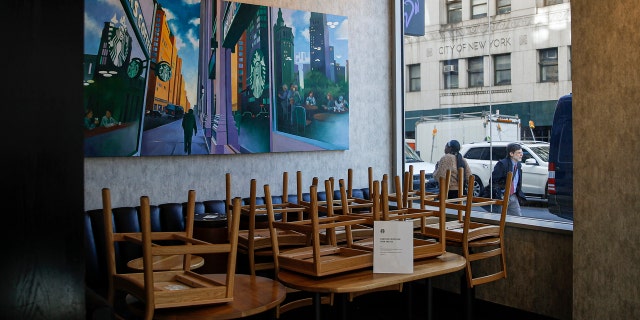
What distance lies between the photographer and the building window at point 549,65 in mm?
4555

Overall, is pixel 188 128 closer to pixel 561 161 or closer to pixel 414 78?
pixel 414 78

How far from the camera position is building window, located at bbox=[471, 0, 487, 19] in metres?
5.10

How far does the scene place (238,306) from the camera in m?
2.36

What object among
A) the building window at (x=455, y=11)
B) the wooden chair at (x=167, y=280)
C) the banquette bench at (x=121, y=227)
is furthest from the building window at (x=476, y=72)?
the wooden chair at (x=167, y=280)

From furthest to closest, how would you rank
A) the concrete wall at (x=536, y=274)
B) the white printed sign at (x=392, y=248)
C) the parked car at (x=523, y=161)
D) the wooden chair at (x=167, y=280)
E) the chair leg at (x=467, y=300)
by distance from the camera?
the parked car at (x=523, y=161)
the concrete wall at (x=536, y=274)
the chair leg at (x=467, y=300)
the white printed sign at (x=392, y=248)
the wooden chair at (x=167, y=280)

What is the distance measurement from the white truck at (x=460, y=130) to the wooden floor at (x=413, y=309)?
1.27 metres

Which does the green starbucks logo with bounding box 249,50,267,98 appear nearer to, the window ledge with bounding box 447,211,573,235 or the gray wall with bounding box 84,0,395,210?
the gray wall with bounding box 84,0,395,210

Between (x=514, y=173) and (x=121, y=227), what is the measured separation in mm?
2930

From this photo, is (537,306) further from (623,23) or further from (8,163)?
(8,163)

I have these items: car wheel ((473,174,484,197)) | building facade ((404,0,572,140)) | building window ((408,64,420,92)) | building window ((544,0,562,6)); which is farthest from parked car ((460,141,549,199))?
building window ((544,0,562,6))

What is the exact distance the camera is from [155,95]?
4.47m

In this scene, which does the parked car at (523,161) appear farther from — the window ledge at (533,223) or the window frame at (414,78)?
the window frame at (414,78)

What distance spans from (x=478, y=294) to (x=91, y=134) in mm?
3010

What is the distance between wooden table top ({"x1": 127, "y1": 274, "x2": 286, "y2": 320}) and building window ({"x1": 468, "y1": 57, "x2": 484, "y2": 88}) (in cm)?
313
